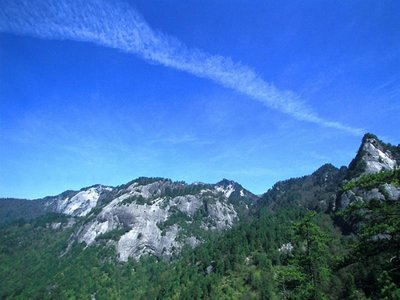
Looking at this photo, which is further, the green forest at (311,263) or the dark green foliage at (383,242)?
the green forest at (311,263)

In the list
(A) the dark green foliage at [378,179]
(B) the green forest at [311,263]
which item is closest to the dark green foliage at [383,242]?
(B) the green forest at [311,263]

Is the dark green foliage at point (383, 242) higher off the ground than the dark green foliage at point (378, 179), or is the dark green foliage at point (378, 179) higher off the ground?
the dark green foliage at point (378, 179)

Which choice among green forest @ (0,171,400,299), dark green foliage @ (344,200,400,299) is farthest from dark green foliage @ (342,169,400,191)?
dark green foliage @ (344,200,400,299)

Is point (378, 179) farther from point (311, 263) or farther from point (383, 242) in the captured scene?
point (311, 263)

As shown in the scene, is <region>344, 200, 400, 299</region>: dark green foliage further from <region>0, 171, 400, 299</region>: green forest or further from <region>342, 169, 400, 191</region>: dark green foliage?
<region>342, 169, 400, 191</region>: dark green foliage

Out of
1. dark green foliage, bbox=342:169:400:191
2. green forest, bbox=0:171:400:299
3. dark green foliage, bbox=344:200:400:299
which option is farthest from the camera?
green forest, bbox=0:171:400:299

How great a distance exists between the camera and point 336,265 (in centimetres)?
2738

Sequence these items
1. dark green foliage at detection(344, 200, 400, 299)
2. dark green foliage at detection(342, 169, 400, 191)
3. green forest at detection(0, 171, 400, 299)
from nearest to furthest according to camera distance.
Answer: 1. dark green foliage at detection(344, 200, 400, 299)
2. dark green foliage at detection(342, 169, 400, 191)
3. green forest at detection(0, 171, 400, 299)

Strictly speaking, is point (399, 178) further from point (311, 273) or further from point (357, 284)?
point (357, 284)

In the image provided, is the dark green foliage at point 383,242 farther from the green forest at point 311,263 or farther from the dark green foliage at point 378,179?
the dark green foliage at point 378,179

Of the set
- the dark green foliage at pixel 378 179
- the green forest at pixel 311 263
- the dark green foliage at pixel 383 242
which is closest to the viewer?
the dark green foliage at pixel 383 242

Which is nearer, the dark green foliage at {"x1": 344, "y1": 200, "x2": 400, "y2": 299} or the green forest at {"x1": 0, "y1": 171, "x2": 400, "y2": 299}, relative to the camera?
the dark green foliage at {"x1": 344, "y1": 200, "x2": 400, "y2": 299}

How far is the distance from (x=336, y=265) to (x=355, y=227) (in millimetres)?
169930

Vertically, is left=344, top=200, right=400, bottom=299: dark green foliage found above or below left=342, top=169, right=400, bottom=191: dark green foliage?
below
